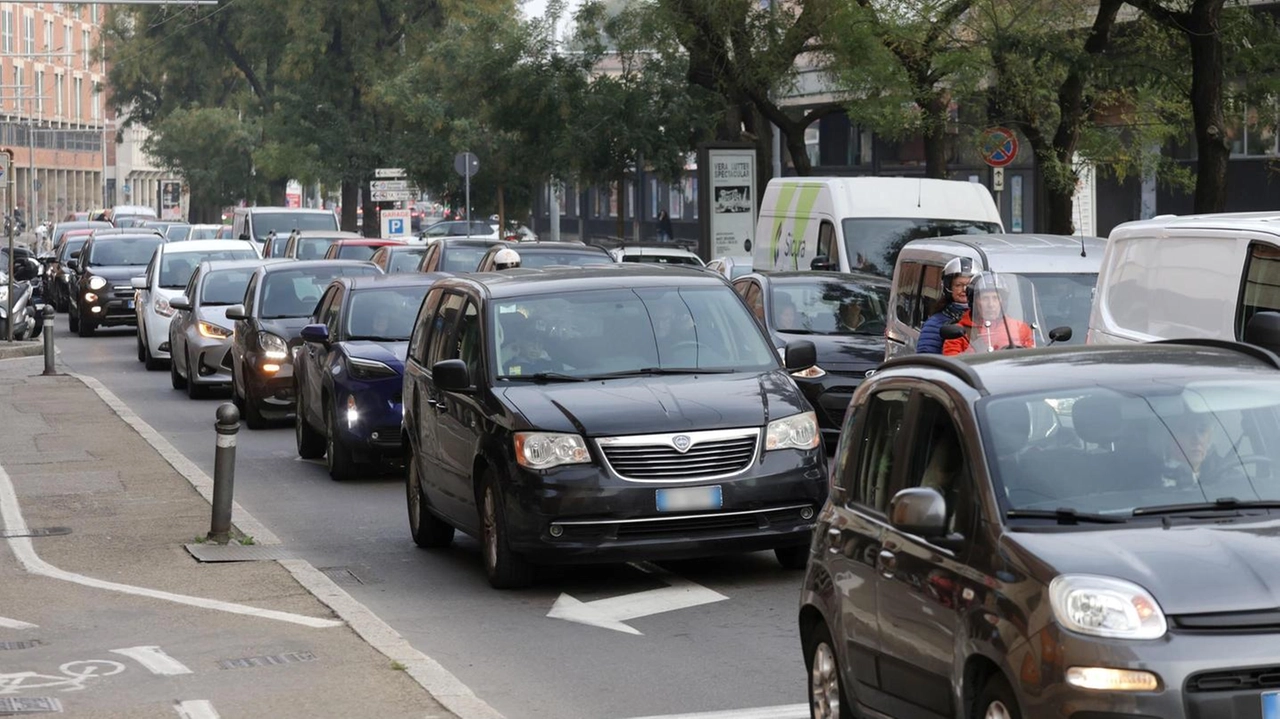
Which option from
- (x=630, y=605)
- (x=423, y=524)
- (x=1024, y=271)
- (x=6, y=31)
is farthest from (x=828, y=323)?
(x=6, y=31)

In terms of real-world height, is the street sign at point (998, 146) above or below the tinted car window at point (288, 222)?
above

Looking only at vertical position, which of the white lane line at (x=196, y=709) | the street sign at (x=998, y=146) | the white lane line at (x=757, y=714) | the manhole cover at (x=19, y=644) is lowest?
the manhole cover at (x=19, y=644)

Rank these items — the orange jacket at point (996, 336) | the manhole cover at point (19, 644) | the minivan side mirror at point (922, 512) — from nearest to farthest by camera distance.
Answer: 1. the minivan side mirror at point (922, 512)
2. the manhole cover at point (19, 644)
3. the orange jacket at point (996, 336)

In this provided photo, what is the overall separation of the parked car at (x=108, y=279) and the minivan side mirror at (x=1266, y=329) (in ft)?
104

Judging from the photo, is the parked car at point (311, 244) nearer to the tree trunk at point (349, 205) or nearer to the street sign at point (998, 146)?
the street sign at point (998, 146)

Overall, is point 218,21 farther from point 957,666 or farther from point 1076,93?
point 957,666

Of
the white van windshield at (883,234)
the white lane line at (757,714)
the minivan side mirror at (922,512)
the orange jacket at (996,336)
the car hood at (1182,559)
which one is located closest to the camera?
the car hood at (1182,559)

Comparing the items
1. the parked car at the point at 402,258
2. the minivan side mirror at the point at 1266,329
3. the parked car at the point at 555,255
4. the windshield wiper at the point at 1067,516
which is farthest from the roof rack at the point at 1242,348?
the parked car at the point at 402,258

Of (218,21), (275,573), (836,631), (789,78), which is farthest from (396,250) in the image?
(218,21)

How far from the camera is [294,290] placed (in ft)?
73.6

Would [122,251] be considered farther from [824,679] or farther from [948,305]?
[824,679]

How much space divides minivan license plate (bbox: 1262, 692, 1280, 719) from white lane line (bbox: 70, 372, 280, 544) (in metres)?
8.78

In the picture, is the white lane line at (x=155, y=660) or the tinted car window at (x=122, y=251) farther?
the tinted car window at (x=122, y=251)

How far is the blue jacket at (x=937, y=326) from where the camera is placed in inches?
557
